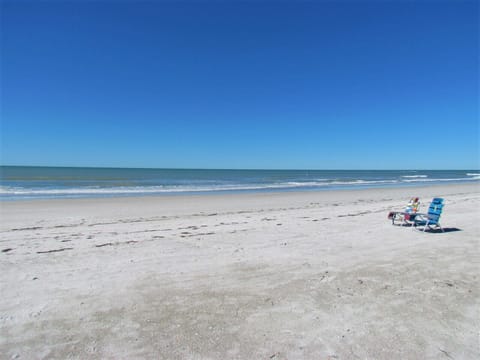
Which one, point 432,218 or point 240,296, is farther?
point 432,218

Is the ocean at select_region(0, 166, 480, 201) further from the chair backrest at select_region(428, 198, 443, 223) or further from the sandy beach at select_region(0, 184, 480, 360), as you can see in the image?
the chair backrest at select_region(428, 198, 443, 223)

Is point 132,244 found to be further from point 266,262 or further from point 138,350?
point 138,350

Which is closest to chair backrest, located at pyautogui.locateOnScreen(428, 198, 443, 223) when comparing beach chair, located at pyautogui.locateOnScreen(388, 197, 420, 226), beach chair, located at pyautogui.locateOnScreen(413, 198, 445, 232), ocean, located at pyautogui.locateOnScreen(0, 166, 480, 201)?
beach chair, located at pyautogui.locateOnScreen(413, 198, 445, 232)

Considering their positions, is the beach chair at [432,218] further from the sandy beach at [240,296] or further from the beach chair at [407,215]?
the sandy beach at [240,296]

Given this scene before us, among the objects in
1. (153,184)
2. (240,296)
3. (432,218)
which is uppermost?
(153,184)

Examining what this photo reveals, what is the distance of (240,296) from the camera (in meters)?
3.70

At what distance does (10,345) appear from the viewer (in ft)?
8.93

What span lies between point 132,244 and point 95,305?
109 inches

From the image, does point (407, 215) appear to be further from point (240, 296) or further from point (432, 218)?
point (240, 296)

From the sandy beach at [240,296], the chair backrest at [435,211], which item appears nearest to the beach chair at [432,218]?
the chair backrest at [435,211]

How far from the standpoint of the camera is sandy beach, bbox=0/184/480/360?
2.73 meters

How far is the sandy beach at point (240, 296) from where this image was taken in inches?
108

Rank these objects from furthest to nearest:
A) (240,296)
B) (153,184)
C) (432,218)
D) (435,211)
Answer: (153,184)
(435,211)
(432,218)
(240,296)

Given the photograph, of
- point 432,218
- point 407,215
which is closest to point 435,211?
point 432,218
